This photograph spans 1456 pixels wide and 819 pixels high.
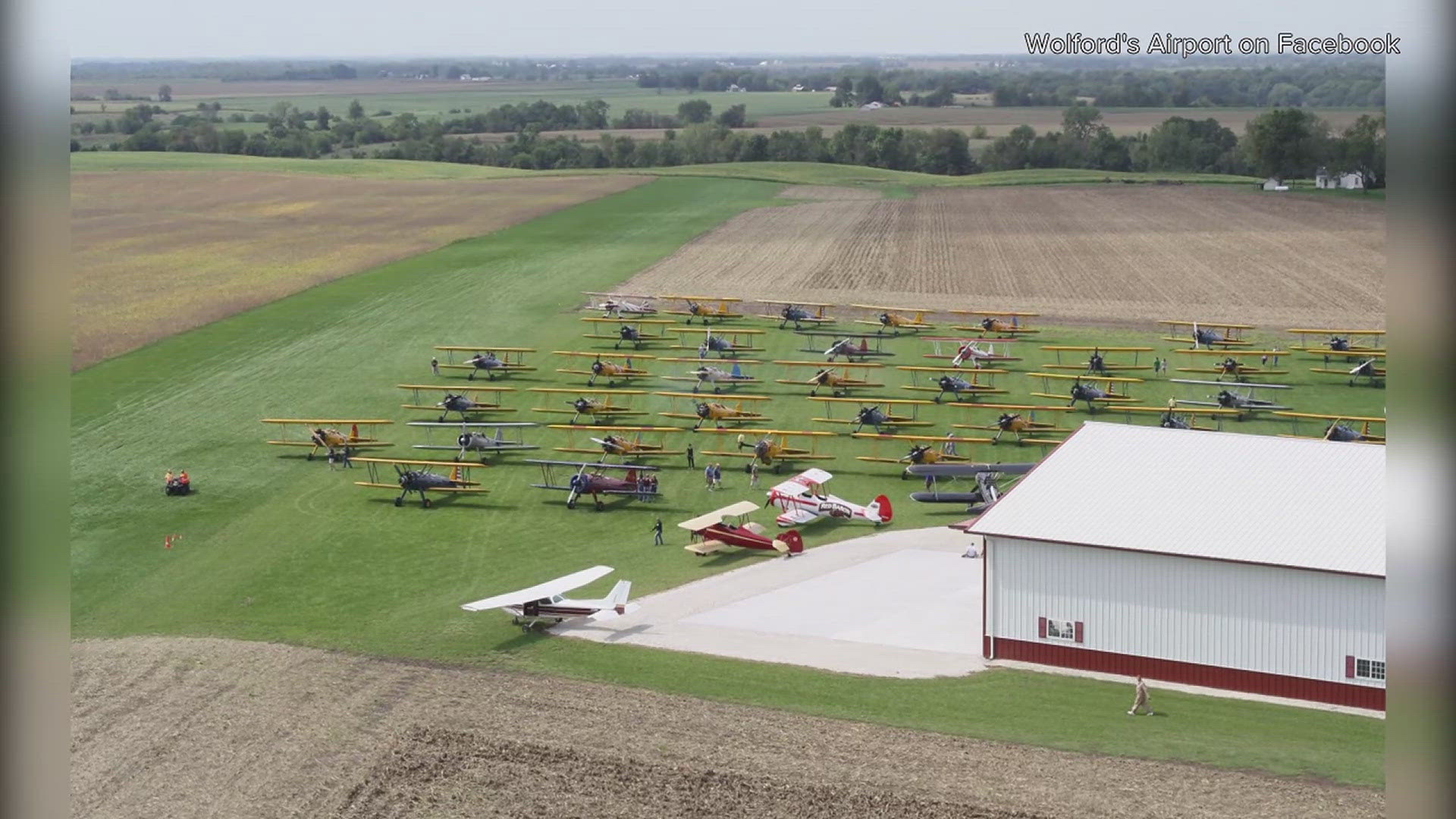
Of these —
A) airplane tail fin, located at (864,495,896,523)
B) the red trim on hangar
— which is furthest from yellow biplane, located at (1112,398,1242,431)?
the red trim on hangar

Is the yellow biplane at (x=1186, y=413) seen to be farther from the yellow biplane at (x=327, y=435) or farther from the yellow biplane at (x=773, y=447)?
the yellow biplane at (x=327, y=435)

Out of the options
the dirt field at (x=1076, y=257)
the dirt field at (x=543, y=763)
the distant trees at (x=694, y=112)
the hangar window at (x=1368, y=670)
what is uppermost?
the distant trees at (x=694, y=112)

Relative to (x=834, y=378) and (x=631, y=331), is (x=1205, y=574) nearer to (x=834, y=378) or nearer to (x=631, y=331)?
(x=834, y=378)

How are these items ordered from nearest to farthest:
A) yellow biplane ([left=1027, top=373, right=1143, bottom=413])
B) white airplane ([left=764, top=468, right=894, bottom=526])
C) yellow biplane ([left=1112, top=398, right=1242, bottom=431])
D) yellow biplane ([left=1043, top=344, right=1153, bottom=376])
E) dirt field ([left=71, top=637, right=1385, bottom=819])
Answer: dirt field ([left=71, top=637, right=1385, bottom=819]) < white airplane ([left=764, top=468, right=894, bottom=526]) < yellow biplane ([left=1112, top=398, right=1242, bottom=431]) < yellow biplane ([left=1027, top=373, right=1143, bottom=413]) < yellow biplane ([left=1043, top=344, right=1153, bottom=376])

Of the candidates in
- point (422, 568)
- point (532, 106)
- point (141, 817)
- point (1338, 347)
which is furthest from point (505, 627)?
point (532, 106)

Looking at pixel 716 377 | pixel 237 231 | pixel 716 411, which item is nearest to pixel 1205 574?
pixel 716 411

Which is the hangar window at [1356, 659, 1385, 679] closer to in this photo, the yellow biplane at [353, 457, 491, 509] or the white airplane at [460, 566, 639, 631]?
the white airplane at [460, 566, 639, 631]

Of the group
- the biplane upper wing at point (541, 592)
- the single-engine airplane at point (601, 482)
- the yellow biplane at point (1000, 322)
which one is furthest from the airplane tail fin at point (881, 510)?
the yellow biplane at point (1000, 322)
